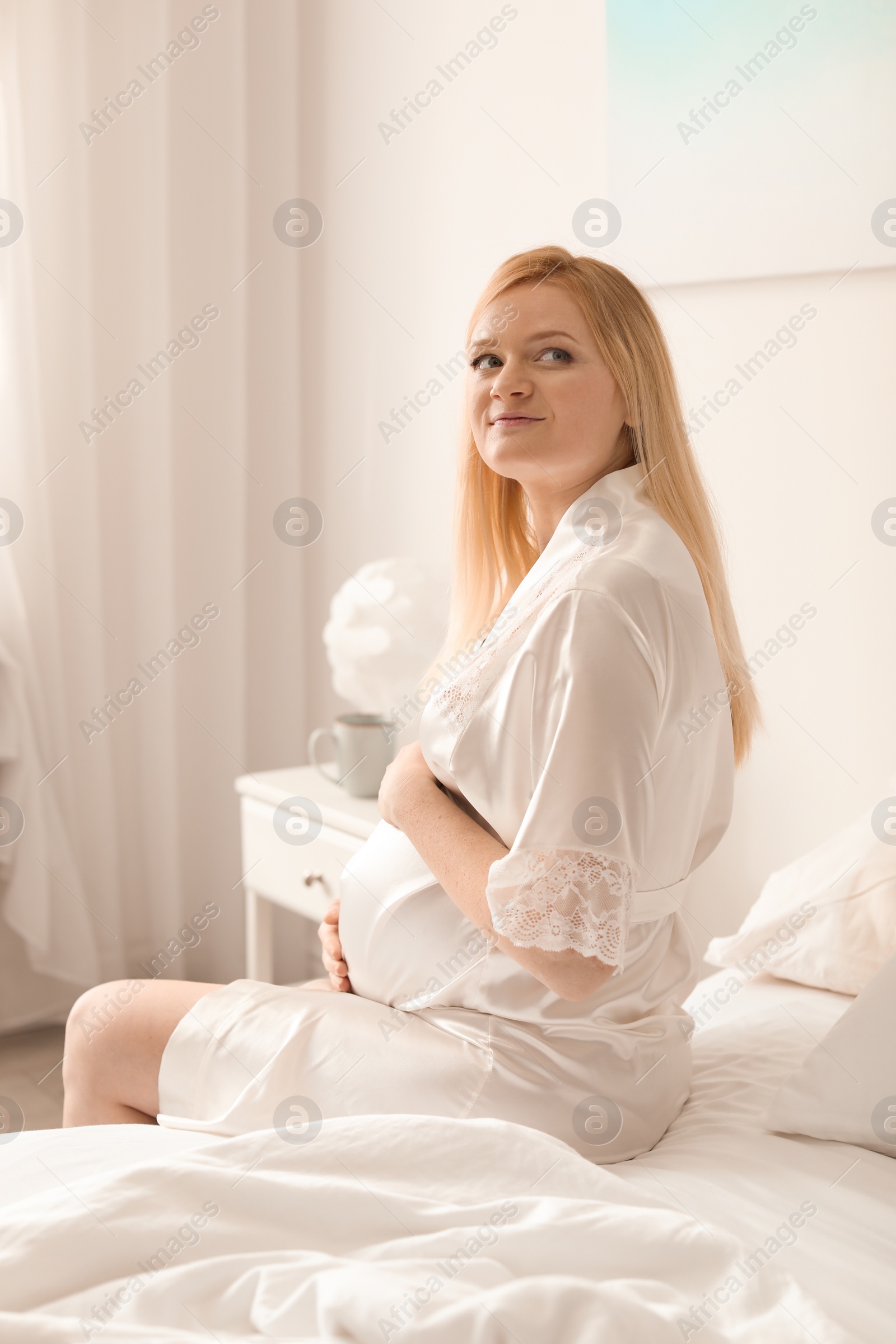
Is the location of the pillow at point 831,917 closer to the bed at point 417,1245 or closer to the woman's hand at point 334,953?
the bed at point 417,1245

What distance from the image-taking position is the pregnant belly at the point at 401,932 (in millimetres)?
1150

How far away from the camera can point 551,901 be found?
988 mm

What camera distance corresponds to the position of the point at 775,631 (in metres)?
1.73

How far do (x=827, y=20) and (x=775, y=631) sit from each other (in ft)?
2.71

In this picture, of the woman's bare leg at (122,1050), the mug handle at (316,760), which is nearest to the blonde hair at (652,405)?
the woman's bare leg at (122,1050)

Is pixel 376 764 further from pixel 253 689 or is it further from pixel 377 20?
pixel 377 20

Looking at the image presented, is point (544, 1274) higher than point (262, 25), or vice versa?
point (262, 25)

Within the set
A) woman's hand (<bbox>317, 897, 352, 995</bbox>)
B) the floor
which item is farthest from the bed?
the floor

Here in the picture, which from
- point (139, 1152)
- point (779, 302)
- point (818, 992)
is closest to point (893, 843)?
point (818, 992)

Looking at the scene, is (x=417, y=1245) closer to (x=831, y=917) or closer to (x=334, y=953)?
(x=334, y=953)

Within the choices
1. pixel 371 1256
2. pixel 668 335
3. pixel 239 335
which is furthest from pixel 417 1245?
pixel 239 335

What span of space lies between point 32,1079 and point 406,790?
158cm

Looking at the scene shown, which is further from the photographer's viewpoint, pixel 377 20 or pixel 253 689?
pixel 253 689

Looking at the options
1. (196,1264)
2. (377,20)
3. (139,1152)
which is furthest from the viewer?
(377,20)
